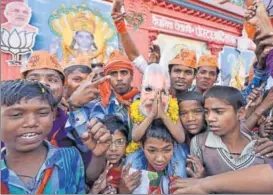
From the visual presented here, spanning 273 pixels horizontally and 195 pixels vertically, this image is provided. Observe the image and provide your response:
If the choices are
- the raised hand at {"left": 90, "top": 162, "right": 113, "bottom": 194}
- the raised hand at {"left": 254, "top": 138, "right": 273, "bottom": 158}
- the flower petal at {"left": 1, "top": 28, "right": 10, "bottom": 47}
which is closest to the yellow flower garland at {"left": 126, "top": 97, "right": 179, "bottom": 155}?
the raised hand at {"left": 90, "top": 162, "right": 113, "bottom": 194}

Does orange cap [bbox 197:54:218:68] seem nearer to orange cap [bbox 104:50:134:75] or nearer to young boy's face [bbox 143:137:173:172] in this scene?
orange cap [bbox 104:50:134:75]

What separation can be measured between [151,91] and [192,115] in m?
0.21

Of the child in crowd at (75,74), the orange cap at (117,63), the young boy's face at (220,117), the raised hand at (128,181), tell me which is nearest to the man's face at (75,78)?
the child in crowd at (75,74)

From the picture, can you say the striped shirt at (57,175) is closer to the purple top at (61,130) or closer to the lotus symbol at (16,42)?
the purple top at (61,130)

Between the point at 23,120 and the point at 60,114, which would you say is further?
the point at 60,114

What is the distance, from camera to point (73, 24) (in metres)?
1.65

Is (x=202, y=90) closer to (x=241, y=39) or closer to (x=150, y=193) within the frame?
(x=241, y=39)

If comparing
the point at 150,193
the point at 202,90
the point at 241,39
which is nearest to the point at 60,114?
the point at 150,193

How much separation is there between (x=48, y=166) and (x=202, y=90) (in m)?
0.77

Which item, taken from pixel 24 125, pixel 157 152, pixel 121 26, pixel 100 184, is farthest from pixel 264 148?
pixel 24 125

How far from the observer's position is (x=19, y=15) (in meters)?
1.51

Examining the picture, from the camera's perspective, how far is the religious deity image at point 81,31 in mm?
1581

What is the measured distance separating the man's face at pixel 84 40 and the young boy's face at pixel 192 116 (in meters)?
0.50

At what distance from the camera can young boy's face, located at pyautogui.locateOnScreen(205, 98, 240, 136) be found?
1366 millimetres
